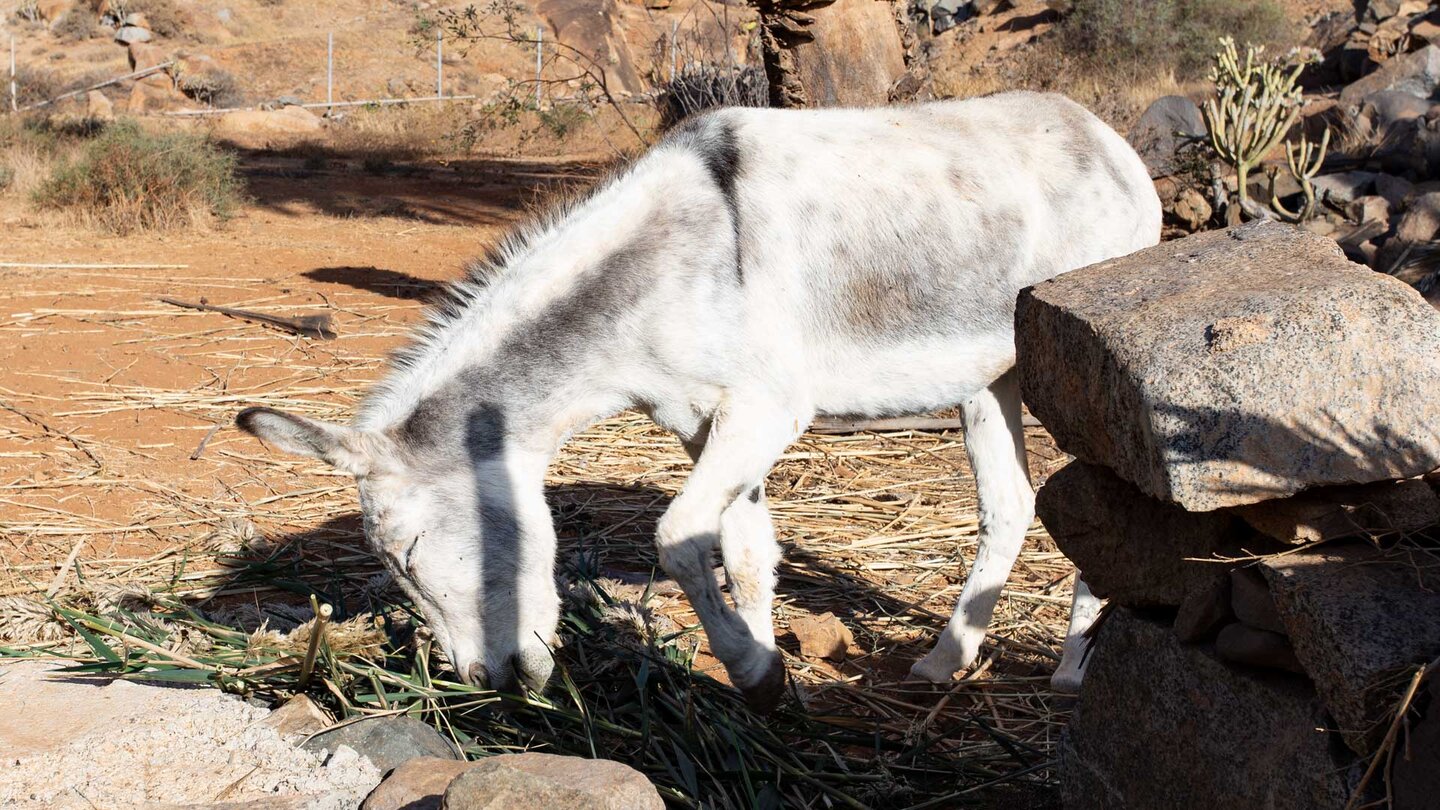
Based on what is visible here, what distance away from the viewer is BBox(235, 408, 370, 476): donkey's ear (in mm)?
3182

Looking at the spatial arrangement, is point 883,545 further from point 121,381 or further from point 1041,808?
point 121,381

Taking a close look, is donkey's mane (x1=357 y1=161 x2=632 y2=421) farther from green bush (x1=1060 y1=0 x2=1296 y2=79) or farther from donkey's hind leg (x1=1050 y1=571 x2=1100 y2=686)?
green bush (x1=1060 y1=0 x2=1296 y2=79)

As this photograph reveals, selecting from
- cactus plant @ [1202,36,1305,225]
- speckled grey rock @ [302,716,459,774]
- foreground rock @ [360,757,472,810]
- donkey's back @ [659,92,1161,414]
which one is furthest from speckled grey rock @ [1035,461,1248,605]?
cactus plant @ [1202,36,1305,225]

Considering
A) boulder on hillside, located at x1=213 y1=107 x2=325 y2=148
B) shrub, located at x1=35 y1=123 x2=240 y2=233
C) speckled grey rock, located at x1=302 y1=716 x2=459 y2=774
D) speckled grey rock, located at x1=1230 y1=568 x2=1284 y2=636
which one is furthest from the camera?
boulder on hillside, located at x1=213 y1=107 x2=325 y2=148

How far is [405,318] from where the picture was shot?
947cm

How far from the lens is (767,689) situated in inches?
146

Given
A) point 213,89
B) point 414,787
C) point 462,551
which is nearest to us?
point 414,787

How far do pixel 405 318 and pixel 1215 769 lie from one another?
7.96m

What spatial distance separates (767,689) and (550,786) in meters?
1.30

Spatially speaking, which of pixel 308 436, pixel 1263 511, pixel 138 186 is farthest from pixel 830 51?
pixel 138 186

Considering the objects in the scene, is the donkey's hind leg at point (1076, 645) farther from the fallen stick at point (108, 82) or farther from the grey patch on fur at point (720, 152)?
the fallen stick at point (108, 82)

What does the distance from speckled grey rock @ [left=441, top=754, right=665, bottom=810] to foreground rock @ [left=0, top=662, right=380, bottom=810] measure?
58 cm

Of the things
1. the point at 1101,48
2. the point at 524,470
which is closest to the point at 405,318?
the point at 524,470

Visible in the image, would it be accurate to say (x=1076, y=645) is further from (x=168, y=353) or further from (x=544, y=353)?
(x=168, y=353)
